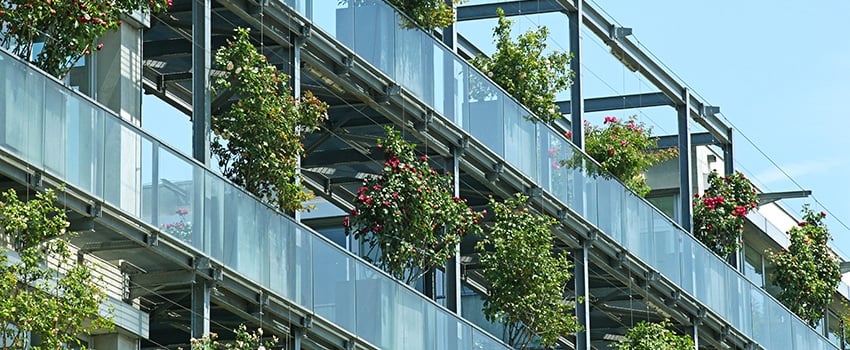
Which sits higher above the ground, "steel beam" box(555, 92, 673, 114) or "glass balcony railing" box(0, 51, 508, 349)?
"steel beam" box(555, 92, 673, 114)

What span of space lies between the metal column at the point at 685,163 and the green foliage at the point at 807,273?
2.79 meters

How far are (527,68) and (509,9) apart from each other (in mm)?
2622

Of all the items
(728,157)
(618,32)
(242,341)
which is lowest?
(242,341)

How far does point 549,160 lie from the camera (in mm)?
35719

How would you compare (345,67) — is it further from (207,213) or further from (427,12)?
(207,213)

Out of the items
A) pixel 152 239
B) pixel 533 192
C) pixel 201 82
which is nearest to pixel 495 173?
pixel 533 192

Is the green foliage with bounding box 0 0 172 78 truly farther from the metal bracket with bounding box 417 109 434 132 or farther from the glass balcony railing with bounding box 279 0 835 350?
the metal bracket with bounding box 417 109 434 132

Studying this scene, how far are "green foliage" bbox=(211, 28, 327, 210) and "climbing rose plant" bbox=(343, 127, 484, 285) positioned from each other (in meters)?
2.80

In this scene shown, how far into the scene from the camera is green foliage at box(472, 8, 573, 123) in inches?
1394

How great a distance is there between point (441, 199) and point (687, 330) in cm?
982

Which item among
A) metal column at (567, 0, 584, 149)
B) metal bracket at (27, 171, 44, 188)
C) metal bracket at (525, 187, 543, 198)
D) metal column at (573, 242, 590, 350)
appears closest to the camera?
metal bracket at (27, 171, 44, 188)

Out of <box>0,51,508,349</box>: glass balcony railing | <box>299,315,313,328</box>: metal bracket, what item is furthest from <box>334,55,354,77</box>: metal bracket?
<box>299,315,313,328</box>: metal bracket

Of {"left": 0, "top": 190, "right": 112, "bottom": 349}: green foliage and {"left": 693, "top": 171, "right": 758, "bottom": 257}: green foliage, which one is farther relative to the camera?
{"left": 693, "top": 171, "right": 758, "bottom": 257}: green foliage

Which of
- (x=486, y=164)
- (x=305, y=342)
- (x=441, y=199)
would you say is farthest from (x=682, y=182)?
(x=305, y=342)
